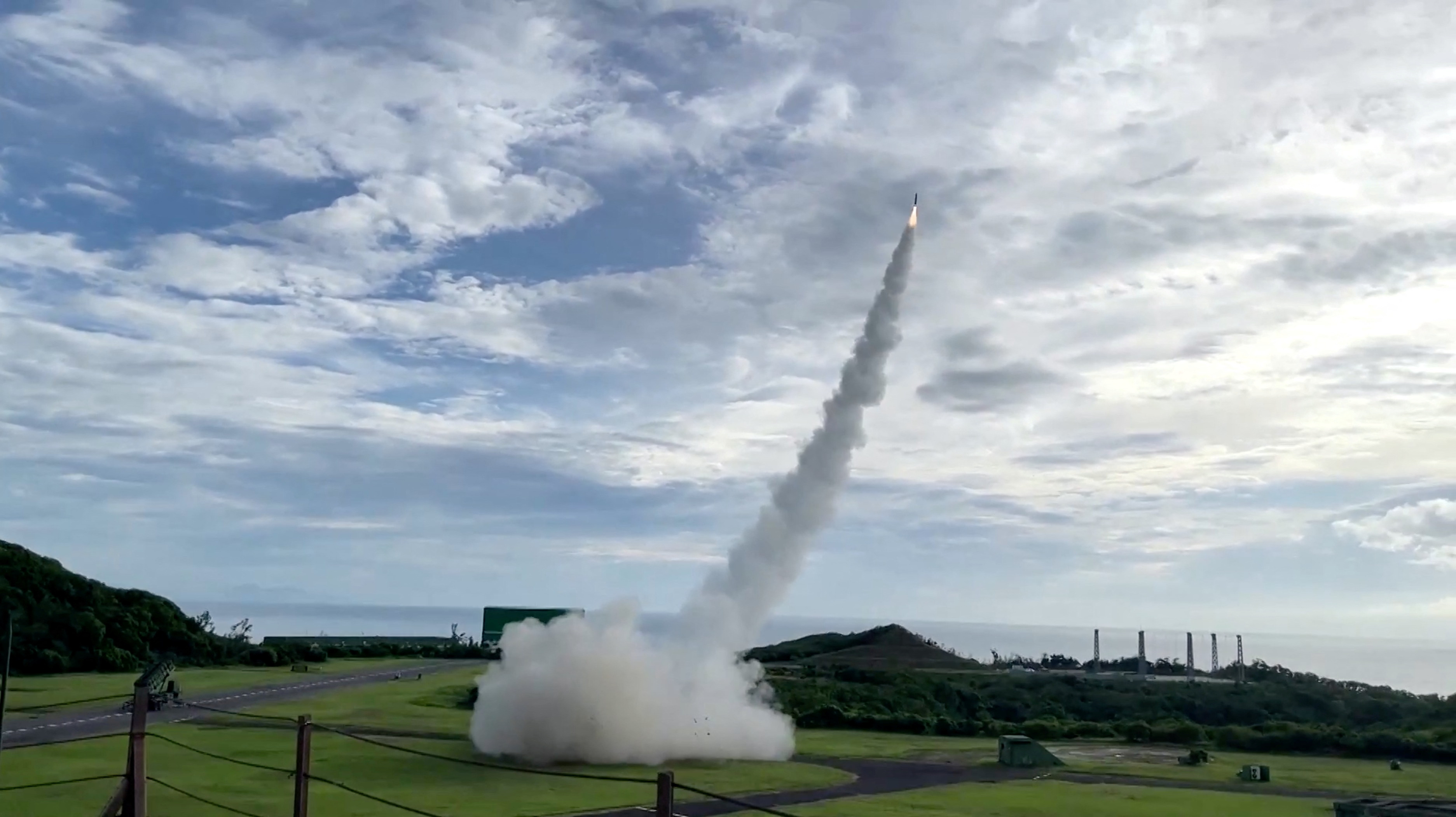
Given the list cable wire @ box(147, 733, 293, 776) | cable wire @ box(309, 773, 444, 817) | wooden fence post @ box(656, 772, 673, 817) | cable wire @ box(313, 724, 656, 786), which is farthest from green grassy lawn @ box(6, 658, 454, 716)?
wooden fence post @ box(656, 772, 673, 817)

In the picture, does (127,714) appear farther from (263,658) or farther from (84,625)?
(263,658)

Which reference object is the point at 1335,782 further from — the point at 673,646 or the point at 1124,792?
the point at 673,646

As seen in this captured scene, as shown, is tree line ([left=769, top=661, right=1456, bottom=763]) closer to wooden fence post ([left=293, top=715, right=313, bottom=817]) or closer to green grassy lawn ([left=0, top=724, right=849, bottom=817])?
green grassy lawn ([left=0, top=724, right=849, bottom=817])

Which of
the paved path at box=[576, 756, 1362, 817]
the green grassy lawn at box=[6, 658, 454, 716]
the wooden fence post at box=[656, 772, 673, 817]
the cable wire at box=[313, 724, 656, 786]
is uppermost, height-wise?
the wooden fence post at box=[656, 772, 673, 817]

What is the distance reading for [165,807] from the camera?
1016 inches

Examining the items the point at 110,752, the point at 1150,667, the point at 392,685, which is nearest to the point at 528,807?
the point at 110,752

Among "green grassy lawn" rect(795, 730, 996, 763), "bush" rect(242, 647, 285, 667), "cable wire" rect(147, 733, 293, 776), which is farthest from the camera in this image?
"bush" rect(242, 647, 285, 667)

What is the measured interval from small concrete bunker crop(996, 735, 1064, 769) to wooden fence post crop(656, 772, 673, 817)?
3792cm

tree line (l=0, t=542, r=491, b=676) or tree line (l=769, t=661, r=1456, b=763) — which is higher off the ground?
tree line (l=0, t=542, r=491, b=676)

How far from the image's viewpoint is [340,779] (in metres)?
32.0

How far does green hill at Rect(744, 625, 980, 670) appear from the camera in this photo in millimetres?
100875

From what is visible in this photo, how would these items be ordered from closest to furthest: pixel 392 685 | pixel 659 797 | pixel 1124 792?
pixel 659 797, pixel 1124 792, pixel 392 685

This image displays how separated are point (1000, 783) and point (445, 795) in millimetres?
18602

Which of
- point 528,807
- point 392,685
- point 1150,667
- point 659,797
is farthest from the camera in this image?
point 1150,667
